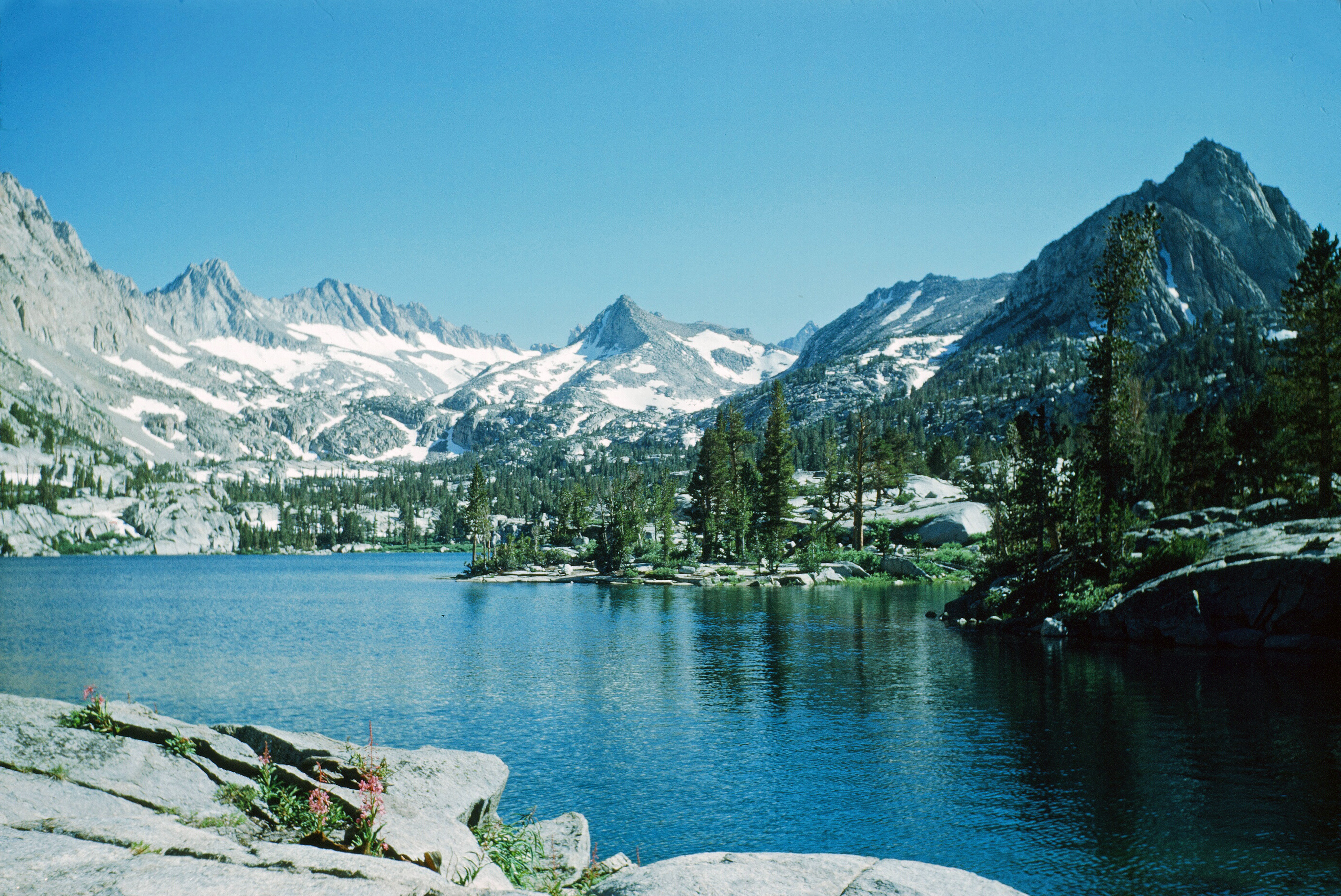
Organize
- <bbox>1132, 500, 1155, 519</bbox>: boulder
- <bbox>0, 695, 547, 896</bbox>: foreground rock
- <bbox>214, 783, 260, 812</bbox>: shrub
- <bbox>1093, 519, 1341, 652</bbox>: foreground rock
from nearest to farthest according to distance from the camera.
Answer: <bbox>0, 695, 547, 896</bbox>: foreground rock, <bbox>214, 783, 260, 812</bbox>: shrub, <bbox>1093, 519, 1341, 652</bbox>: foreground rock, <bbox>1132, 500, 1155, 519</bbox>: boulder

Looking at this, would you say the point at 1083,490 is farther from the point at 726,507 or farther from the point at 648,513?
the point at 648,513

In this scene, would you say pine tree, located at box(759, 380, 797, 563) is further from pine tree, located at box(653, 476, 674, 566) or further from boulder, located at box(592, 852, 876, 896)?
boulder, located at box(592, 852, 876, 896)

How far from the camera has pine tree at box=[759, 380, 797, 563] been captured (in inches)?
3969

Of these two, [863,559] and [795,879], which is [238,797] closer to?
[795,879]

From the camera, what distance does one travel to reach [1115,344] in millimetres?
56625

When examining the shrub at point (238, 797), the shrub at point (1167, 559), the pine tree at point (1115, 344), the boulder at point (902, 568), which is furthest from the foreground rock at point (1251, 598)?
the shrub at point (238, 797)

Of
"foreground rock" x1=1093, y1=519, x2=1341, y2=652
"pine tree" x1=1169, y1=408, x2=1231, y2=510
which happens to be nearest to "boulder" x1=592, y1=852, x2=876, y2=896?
"foreground rock" x1=1093, y1=519, x2=1341, y2=652

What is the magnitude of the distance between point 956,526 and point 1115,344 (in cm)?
4783

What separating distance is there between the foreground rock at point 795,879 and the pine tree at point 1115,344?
52.1m

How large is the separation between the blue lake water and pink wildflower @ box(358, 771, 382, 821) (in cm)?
873

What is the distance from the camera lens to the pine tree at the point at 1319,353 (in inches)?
2035

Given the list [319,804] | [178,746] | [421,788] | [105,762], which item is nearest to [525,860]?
[421,788]

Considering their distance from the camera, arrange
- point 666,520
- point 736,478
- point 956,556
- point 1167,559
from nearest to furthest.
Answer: point 1167,559 < point 956,556 < point 666,520 < point 736,478

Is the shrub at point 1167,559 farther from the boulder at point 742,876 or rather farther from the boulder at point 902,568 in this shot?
the boulder at point 742,876
